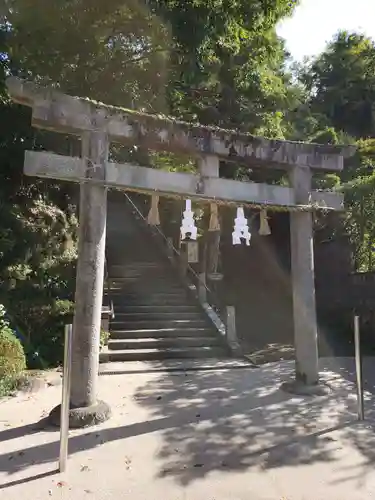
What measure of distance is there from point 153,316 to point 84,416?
6430mm

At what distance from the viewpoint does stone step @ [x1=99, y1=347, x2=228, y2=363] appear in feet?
32.4

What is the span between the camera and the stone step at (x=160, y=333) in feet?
36.1

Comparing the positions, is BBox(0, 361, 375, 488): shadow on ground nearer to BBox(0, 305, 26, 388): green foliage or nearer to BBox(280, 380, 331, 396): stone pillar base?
BBox(280, 380, 331, 396): stone pillar base

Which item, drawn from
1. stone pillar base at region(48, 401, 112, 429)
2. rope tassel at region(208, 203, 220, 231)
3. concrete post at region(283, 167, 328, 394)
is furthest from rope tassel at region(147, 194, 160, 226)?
stone pillar base at region(48, 401, 112, 429)

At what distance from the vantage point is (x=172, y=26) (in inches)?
363

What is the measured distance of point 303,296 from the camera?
7625 mm

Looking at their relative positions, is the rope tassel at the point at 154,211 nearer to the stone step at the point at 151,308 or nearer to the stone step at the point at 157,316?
the stone step at the point at 157,316

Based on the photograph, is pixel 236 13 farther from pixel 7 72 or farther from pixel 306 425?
pixel 306 425

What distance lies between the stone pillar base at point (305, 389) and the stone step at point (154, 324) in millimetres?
4463

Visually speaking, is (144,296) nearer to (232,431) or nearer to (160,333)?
(160,333)

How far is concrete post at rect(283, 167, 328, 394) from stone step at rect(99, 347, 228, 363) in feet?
9.93

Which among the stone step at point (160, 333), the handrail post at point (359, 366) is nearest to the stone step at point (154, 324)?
the stone step at point (160, 333)

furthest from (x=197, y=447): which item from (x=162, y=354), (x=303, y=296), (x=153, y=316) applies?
(x=153, y=316)

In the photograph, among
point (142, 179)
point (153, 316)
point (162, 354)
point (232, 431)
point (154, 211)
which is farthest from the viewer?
point (153, 316)
